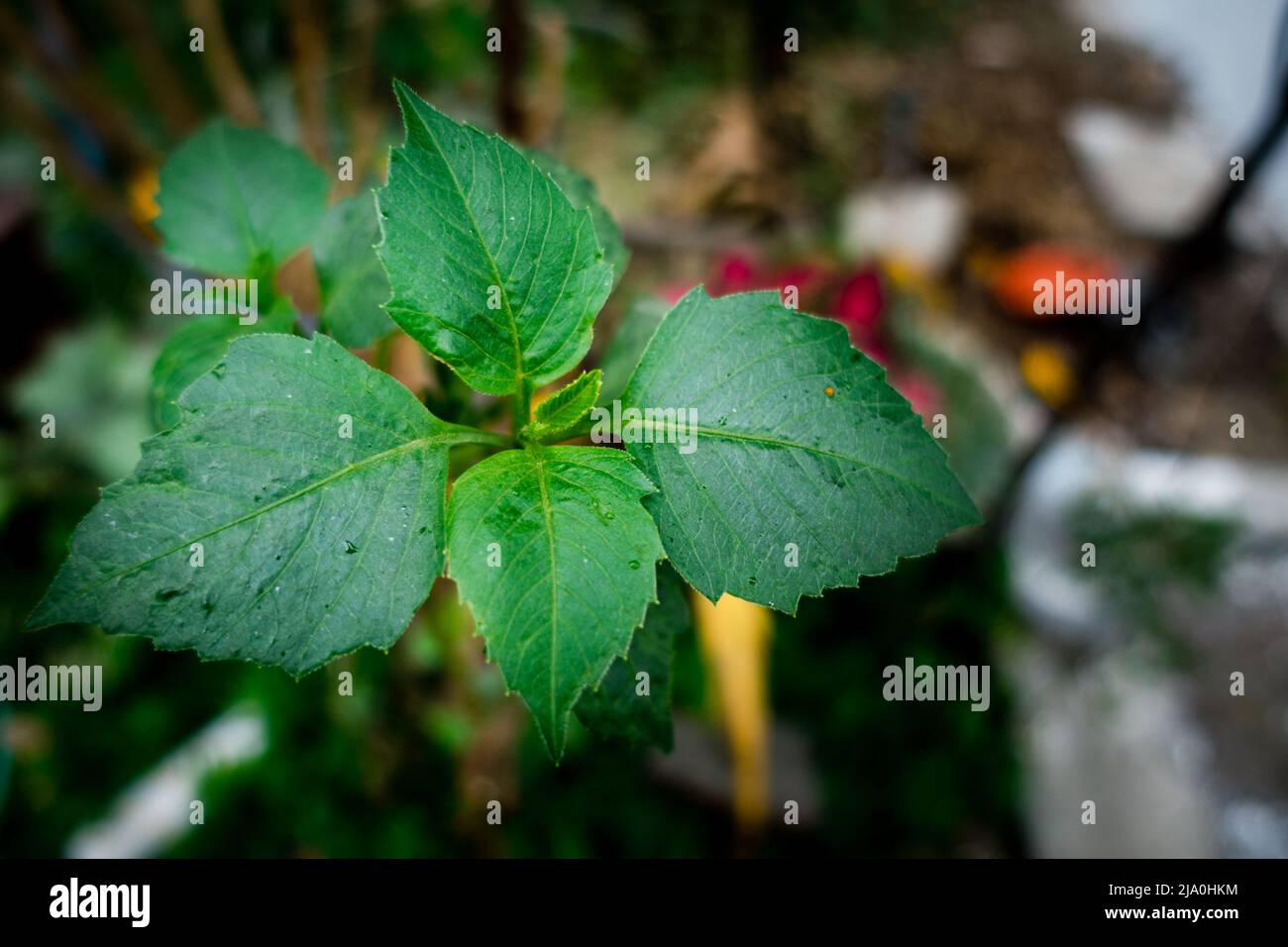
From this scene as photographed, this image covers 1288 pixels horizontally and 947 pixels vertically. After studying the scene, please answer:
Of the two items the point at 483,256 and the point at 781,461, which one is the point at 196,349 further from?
the point at 781,461

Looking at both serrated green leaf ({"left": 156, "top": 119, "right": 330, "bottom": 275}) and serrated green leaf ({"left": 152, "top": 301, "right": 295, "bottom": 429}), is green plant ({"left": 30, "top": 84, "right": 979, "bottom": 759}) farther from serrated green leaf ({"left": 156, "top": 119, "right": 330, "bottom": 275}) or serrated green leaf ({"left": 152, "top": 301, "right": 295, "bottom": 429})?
serrated green leaf ({"left": 156, "top": 119, "right": 330, "bottom": 275})

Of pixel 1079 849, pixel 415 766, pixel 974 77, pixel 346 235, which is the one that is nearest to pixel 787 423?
pixel 346 235

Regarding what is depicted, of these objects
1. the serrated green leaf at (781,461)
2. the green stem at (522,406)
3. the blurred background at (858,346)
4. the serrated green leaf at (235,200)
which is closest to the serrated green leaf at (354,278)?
the serrated green leaf at (235,200)

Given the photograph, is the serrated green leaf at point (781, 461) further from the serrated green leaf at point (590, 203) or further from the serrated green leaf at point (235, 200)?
the serrated green leaf at point (235, 200)

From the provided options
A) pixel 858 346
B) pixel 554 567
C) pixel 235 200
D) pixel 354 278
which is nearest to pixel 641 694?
pixel 554 567
